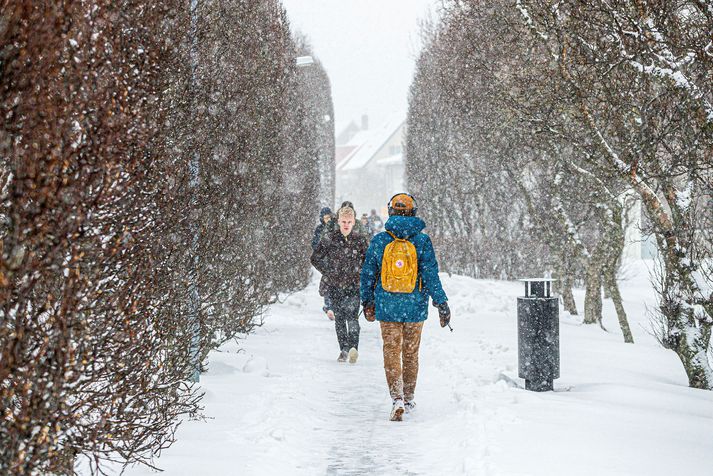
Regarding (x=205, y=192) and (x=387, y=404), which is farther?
(x=387, y=404)

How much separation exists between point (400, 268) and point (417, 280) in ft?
0.77

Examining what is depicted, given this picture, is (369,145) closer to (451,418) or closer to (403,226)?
(403,226)

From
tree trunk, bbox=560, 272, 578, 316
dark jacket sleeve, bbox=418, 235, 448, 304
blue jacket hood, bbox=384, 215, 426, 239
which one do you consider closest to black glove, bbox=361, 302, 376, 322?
dark jacket sleeve, bbox=418, 235, 448, 304

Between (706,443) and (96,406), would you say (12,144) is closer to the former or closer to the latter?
(96,406)

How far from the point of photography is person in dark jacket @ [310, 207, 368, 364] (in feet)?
32.7

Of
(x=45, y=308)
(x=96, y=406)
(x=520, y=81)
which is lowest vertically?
(x=96, y=406)

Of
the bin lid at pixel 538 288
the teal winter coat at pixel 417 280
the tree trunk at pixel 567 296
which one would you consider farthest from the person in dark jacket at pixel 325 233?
the tree trunk at pixel 567 296

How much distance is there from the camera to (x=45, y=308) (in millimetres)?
3084

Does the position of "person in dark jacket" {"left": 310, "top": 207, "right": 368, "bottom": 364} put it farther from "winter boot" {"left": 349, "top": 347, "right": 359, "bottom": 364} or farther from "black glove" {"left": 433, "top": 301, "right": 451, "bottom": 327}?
"black glove" {"left": 433, "top": 301, "right": 451, "bottom": 327}

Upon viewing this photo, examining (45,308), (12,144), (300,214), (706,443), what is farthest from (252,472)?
(300,214)

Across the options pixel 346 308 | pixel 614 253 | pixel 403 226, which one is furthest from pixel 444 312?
pixel 614 253

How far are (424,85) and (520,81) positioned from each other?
15.5 metres

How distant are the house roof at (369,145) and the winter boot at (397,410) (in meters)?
76.6

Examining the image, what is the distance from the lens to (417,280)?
7094mm
